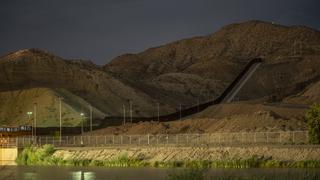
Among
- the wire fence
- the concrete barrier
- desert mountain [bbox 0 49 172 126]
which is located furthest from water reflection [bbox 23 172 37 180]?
desert mountain [bbox 0 49 172 126]

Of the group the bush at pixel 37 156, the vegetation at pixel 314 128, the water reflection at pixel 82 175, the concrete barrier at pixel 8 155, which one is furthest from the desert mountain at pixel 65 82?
the vegetation at pixel 314 128

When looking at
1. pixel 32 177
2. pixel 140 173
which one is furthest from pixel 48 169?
pixel 140 173

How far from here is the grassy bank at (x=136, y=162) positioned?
62562 mm

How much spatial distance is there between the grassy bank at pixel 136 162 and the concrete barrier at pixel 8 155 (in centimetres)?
212

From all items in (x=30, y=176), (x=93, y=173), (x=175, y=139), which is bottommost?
(x=30, y=176)

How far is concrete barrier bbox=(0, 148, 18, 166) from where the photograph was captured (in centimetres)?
9262

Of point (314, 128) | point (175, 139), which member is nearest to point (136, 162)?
point (175, 139)

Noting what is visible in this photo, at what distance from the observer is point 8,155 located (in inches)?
3730

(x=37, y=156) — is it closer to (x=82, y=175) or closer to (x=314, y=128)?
(x=82, y=175)

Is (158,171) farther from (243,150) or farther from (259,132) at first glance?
(259,132)

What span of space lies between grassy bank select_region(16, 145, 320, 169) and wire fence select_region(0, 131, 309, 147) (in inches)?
205

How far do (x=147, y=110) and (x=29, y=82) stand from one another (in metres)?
31.9

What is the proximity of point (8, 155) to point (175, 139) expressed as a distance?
887 inches

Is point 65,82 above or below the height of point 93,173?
above
